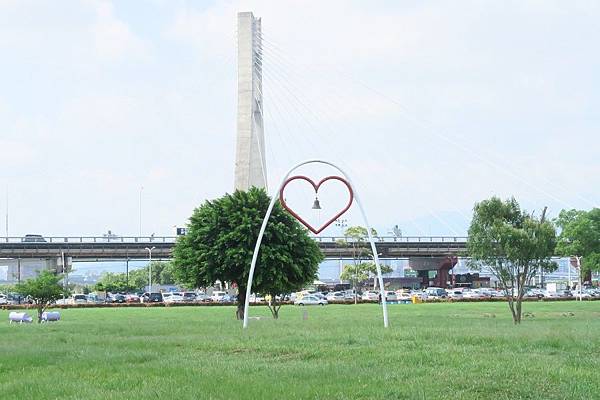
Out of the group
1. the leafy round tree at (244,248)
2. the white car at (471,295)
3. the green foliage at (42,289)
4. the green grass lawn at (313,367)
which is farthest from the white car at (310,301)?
the green grass lawn at (313,367)

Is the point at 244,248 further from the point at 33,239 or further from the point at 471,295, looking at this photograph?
the point at 33,239

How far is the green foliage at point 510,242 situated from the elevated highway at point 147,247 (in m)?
67.7

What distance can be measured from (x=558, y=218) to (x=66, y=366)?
46.4 m

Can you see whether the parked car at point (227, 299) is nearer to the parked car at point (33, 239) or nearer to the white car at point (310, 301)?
the white car at point (310, 301)

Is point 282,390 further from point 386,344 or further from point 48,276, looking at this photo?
point 48,276

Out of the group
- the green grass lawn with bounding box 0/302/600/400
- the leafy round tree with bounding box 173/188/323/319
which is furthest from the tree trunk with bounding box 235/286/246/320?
the green grass lawn with bounding box 0/302/600/400

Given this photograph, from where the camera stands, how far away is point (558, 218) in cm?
5888

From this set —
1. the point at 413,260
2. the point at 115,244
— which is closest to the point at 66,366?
the point at 115,244

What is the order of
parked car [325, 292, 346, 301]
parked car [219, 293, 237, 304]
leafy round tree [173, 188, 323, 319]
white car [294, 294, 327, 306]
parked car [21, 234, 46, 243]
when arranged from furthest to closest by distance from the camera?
parked car [21, 234, 46, 243]
parked car [325, 292, 346, 301]
parked car [219, 293, 237, 304]
white car [294, 294, 327, 306]
leafy round tree [173, 188, 323, 319]

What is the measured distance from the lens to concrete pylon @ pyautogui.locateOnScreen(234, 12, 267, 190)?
7219 cm

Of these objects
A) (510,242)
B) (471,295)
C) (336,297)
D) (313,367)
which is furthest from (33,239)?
(313,367)

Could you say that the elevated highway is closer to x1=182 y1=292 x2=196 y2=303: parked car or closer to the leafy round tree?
x1=182 y1=292 x2=196 y2=303: parked car

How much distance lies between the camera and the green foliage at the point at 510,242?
3753 centimetres

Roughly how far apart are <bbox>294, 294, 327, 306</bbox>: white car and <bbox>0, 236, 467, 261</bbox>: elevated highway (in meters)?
20.1
